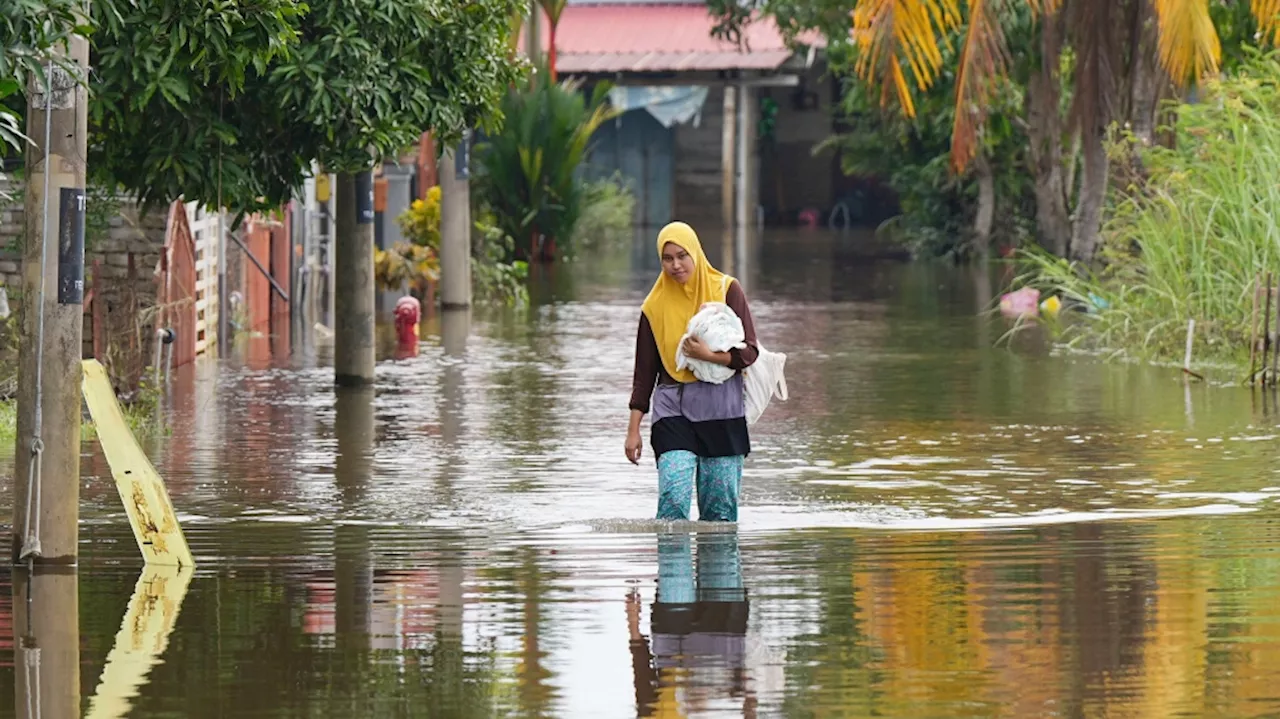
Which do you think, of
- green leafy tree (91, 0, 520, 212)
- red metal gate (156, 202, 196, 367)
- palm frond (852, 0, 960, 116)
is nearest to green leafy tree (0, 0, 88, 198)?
green leafy tree (91, 0, 520, 212)

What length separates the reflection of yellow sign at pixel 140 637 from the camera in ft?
23.3

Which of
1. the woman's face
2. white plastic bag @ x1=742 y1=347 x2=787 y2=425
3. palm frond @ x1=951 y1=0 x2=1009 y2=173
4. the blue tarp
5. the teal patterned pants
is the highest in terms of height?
the blue tarp

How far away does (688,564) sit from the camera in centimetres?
958

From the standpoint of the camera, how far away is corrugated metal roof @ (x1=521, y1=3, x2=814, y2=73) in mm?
45969

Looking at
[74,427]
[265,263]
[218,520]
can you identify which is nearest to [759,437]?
[218,520]

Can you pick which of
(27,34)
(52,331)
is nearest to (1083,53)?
(52,331)

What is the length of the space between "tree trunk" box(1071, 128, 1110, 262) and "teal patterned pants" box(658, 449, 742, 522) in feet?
49.8

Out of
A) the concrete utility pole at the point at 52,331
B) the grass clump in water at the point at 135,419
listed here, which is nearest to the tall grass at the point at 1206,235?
the grass clump in water at the point at 135,419

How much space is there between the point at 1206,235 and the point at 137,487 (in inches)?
424

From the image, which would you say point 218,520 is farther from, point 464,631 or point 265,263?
point 265,263

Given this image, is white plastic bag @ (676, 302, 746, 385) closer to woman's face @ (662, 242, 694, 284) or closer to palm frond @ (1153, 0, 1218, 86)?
woman's face @ (662, 242, 694, 284)

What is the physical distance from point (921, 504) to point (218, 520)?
323 centimetres

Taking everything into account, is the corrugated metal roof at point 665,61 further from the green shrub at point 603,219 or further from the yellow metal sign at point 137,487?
the yellow metal sign at point 137,487

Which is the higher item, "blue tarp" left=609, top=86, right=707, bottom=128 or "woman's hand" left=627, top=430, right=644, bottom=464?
"blue tarp" left=609, top=86, right=707, bottom=128
